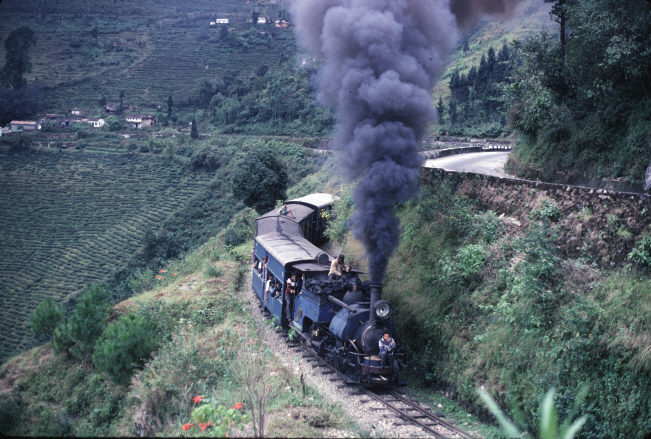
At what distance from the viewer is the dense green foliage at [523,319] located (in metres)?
7.29

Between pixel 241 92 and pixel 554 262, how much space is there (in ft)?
168

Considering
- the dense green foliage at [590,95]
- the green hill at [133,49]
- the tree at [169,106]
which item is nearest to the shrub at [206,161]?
the tree at [169,106]

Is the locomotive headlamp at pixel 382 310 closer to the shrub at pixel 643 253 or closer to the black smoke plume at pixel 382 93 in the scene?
the black smoke plume at pixel 382 93

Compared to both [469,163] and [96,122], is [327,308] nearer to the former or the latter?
[469,163]

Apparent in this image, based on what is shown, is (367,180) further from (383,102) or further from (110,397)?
(110,397)

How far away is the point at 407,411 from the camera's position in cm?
862

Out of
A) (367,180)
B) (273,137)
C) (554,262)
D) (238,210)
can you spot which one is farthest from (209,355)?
(273,137)

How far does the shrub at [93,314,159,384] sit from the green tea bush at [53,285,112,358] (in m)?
1.69

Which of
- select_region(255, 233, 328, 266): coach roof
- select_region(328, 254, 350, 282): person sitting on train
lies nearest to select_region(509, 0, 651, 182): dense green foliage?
select_region(328, 254, 350, 282): person sitting on train

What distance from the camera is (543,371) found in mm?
8125

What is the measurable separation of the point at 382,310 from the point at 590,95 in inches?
312

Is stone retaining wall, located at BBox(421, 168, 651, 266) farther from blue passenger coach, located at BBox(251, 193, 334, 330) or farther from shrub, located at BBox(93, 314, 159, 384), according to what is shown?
shrub, located at BBox(93, 314, 159, 384)

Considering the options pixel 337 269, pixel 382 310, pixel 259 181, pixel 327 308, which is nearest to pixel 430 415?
pixel 382 310

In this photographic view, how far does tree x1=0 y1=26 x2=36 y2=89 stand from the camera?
42.2m
